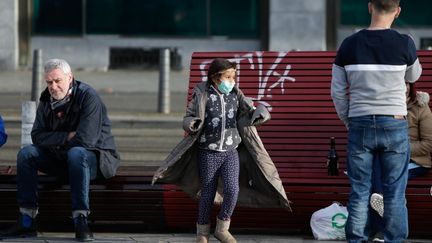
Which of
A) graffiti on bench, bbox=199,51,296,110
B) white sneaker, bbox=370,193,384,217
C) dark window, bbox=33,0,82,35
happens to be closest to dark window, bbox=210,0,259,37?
dark window, bbox=33,0,82,35

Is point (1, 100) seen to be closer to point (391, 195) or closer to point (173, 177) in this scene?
point (173, 177)

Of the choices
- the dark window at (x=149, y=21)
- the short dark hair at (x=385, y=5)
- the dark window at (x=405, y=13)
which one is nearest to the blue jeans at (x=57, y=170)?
→ the short dark hair at (x=385, y=5)

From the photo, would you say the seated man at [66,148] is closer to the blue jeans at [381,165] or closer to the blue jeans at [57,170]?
the blue jeans at [57,170]

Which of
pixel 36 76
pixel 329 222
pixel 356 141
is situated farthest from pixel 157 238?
pixel 36 76

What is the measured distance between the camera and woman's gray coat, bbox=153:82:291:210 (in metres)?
7.32

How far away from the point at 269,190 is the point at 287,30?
1575cm

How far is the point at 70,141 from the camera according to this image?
25.7 feet

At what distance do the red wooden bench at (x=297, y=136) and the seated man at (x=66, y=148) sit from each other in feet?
1.99

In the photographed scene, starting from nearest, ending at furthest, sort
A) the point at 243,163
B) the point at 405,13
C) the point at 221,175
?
the point at 221,175, the point at 243,163, the point at 405,13

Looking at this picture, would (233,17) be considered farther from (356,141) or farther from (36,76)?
(356,141)

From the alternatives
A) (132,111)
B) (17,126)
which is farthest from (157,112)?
(17,126)

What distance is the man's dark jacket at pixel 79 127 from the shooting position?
7820mm

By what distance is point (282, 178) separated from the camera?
26.1 ft

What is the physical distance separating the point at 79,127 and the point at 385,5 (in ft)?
7.89
